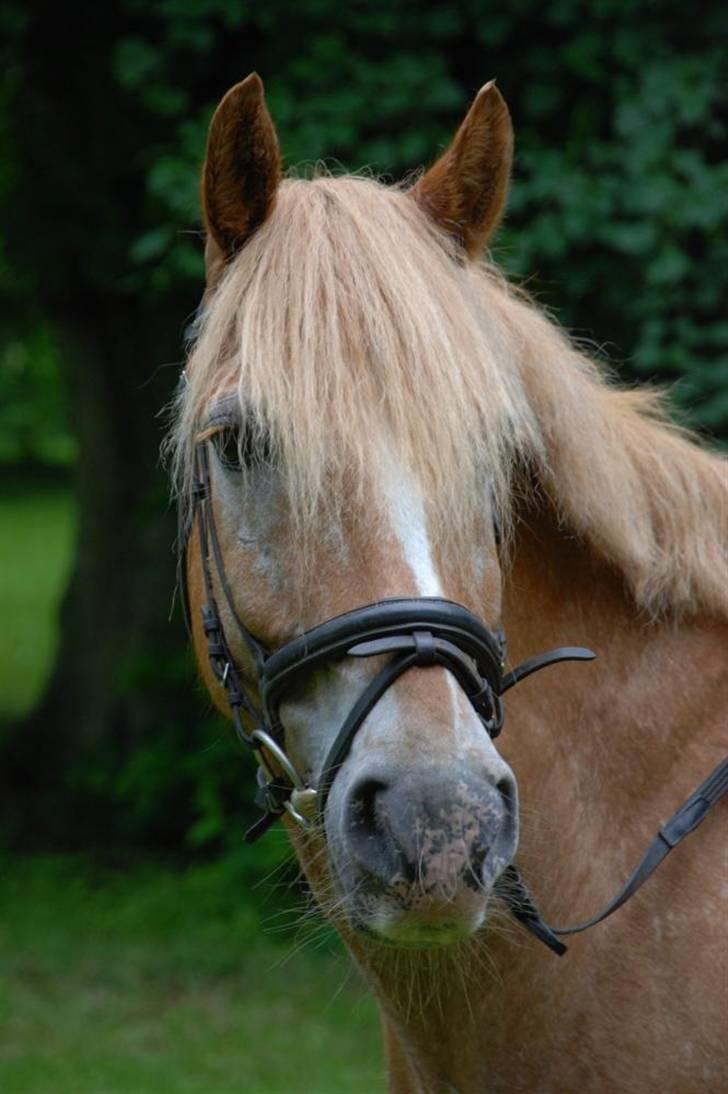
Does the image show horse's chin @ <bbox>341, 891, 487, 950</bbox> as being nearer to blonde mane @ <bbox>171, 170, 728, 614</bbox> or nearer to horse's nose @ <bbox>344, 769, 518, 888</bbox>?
horse's nose @ <bbox>344, 769, 518, 888</bbox>

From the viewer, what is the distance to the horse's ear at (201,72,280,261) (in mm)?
2332

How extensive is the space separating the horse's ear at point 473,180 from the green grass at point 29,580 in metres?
7.00

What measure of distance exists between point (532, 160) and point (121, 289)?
2516mm

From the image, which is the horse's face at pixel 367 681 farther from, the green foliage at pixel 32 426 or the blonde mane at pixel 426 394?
the green foliage at pixel 32 426

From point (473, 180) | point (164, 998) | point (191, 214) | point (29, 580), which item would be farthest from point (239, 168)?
point (29, 580)

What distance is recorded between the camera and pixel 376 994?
2.50 meters

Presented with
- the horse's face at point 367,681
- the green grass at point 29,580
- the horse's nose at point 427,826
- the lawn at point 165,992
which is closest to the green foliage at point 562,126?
the lawn at point 165,992

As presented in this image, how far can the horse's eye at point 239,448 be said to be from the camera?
2.20 metres

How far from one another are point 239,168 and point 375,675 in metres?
0.94

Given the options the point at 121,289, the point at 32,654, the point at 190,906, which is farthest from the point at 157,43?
the point at 32,654

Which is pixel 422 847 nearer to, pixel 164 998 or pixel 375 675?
pixel 375 675

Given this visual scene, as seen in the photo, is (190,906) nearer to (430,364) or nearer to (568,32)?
(568,32)

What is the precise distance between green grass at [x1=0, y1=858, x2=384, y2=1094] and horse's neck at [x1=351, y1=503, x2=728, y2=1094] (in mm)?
2605

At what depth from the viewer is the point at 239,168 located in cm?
240
